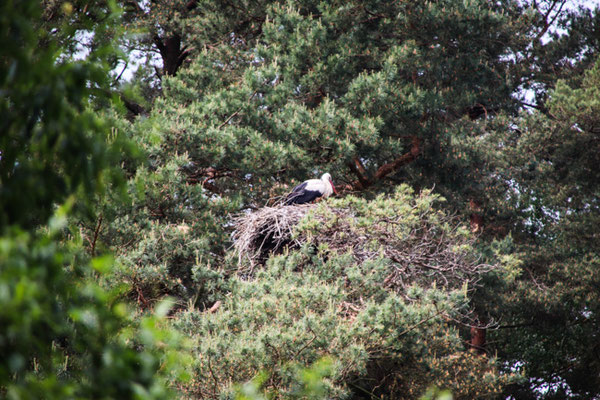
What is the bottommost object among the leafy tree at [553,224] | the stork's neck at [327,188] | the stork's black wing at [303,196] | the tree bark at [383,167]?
the leafy tree at [553,224]

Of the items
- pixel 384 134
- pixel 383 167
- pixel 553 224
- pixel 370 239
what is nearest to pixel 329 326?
pixel 370 239

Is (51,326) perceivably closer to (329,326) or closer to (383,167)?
(329,326)

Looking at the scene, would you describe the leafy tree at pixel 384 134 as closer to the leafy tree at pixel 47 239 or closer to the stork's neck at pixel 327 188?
the stork's neck at pixel 327 188

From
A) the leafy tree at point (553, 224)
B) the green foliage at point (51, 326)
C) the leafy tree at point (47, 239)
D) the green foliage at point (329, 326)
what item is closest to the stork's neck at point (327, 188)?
the green foliage at point (329, 326)

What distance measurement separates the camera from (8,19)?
211cm

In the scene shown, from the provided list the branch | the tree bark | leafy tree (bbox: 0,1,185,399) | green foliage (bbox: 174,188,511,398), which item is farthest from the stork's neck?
leafy tree (bbox: 0,1,185,399)

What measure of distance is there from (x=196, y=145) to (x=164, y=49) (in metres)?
6.07

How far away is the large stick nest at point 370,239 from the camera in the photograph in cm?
740

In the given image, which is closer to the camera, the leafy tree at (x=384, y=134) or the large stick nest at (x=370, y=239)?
the large stick nest at (x=370, y=239)

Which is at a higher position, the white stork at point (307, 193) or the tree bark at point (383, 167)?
the white stork at point (307, 193)

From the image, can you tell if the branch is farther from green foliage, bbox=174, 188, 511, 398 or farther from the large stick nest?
green foliage, bbox=174, 188, 511, 398

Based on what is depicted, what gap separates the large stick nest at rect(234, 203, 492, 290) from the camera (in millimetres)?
7402

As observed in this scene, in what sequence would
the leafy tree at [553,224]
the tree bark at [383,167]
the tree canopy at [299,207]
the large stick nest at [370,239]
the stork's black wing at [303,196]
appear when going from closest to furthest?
the tree canopy at [299,207], the large stick nest at [370,239], the stork's black wing at [303,196], the tree bark at [383,167], the leafy tree at [553,224]

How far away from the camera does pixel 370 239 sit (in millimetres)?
7605
